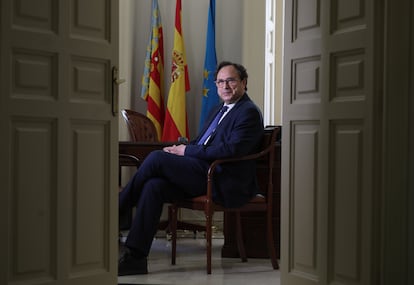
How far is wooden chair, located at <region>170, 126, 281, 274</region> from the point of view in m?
3.87

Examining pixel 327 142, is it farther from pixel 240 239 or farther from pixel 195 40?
pixel 195 40

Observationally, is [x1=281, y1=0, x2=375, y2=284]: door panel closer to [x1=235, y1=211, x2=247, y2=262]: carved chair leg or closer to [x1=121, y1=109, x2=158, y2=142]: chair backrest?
[x1=235, y1=211, x2=247, y2=262]: carved chair leg

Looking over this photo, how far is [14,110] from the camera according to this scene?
8.92 ft

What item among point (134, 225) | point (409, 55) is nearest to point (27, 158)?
point (134, 225)

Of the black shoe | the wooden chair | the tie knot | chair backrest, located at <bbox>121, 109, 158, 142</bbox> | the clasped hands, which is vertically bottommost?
the black shoe

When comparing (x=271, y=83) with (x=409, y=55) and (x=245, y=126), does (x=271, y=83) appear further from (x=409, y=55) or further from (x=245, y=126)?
(x=409, y=55)

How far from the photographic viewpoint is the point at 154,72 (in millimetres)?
5805

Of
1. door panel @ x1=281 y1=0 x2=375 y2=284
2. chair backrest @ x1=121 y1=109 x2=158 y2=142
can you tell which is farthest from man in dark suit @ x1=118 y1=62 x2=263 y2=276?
chair backrest @ x1=121 y1=109 x2=158 y2=142

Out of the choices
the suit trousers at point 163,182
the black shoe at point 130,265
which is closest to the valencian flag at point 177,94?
the suit trousers at point 163,182

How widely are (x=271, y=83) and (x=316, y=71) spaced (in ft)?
8.05

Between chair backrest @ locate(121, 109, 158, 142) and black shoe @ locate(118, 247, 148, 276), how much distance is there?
1343mm

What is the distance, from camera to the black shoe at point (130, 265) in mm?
3842

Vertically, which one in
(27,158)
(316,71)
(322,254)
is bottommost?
(322,254)

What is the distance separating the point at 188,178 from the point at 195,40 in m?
2.24
